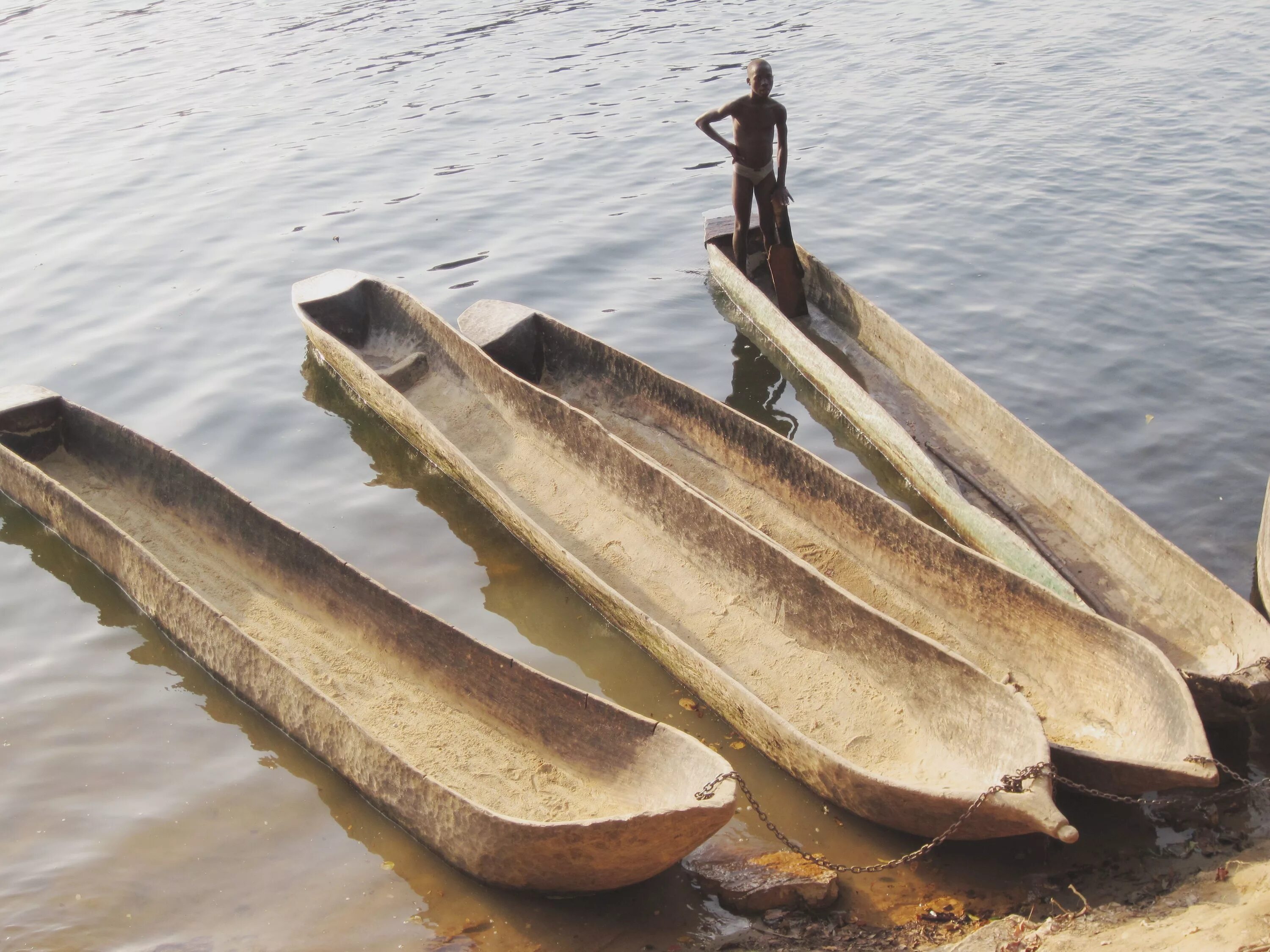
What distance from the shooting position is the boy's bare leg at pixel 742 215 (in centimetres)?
866

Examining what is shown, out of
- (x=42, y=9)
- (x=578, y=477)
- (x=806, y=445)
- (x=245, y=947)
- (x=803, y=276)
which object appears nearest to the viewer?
(x=245, y=947)

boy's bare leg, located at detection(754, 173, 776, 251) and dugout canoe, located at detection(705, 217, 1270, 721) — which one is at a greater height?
boy's bare leg, located at detection(754, 173, 776, 251)

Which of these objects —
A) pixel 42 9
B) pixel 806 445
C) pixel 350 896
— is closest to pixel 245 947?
pixel 350 896

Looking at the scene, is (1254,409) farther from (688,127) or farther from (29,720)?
(688,127)

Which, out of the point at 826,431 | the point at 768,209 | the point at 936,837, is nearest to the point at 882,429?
the point at 826,431

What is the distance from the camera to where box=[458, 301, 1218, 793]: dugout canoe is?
4.21 metres

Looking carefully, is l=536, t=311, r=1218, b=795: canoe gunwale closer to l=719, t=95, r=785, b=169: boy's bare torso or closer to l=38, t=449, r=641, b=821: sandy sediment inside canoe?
l=38, t=449, r=641, b=821: sandy sediment inside canoe

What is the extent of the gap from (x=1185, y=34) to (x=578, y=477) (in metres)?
14.2

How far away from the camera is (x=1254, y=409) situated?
739 cm

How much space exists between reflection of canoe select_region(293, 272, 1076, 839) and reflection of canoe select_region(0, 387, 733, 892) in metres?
0.68

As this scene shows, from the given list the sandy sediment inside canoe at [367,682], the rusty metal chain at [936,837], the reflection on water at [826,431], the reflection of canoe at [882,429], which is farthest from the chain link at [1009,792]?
the reflection on water at [826,431]

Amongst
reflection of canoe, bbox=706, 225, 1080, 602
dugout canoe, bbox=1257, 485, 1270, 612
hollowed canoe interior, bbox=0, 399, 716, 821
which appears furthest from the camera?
reflection of canoe, bbox=706, 225, 1080, 602

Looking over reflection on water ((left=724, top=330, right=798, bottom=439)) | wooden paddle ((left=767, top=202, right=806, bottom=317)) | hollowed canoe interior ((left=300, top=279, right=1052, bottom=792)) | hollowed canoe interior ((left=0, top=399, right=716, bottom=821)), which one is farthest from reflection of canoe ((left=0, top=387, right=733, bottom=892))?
wooden paddle ((left=767, top=202, right=806, bottom=317))

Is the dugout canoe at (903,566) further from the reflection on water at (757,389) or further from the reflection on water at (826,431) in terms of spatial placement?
the reflection on water at (757,389)
